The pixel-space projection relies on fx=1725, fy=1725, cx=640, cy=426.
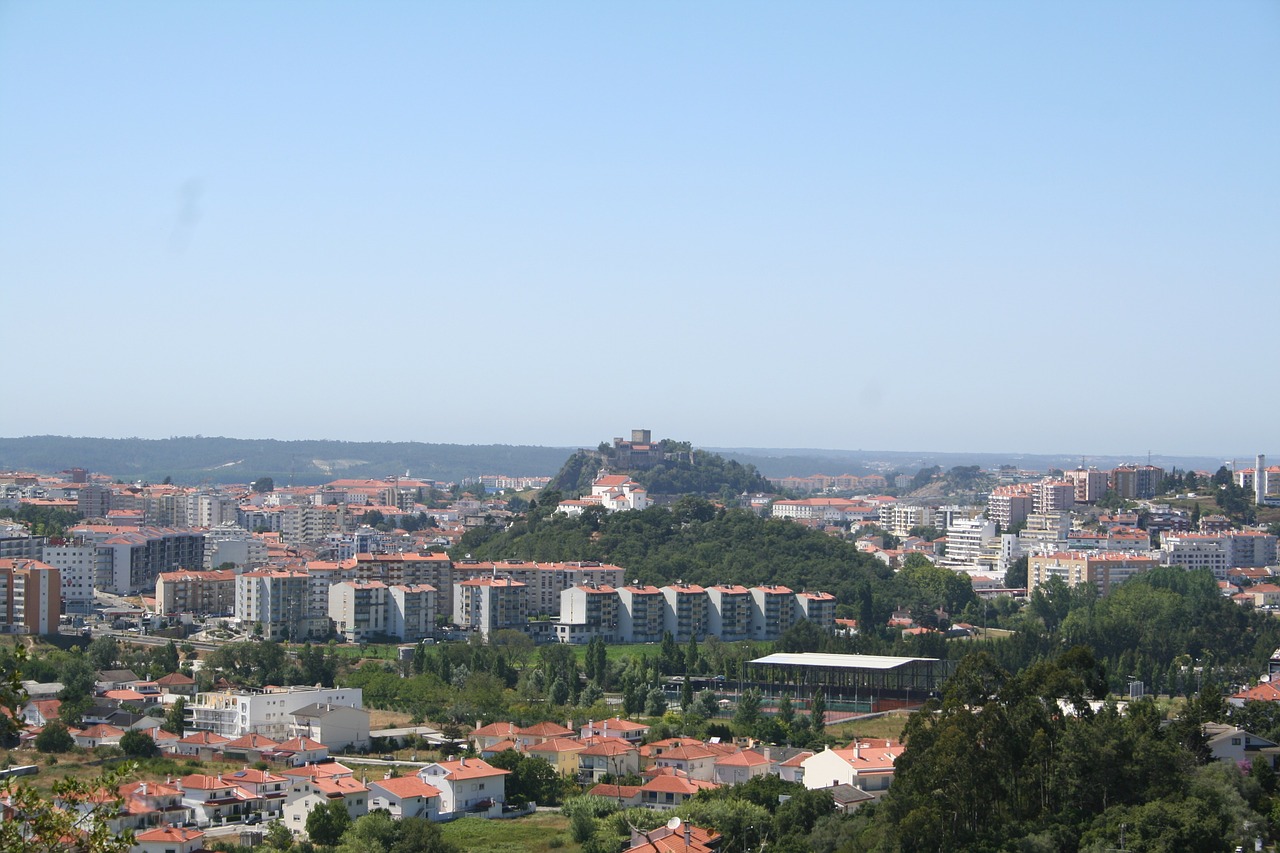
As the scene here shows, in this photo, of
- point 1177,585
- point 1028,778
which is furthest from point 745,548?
point 1028,778

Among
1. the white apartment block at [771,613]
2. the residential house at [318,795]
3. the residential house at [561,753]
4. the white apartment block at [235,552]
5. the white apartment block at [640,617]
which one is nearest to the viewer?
the residential house at [318,795]

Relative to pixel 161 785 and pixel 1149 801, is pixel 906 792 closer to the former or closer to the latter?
pixel 1149 801

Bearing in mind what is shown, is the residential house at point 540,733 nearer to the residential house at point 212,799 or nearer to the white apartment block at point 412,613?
the residential house at point 212,799

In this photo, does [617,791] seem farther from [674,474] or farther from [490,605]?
[674,474]

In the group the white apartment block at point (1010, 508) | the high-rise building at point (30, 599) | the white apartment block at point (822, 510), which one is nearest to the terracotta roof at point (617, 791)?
the high-rise building at point (30, 599)

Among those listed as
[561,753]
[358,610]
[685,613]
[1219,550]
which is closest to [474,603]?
[358,610]

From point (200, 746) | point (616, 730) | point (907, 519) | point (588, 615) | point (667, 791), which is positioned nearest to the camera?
point (667, 791)
